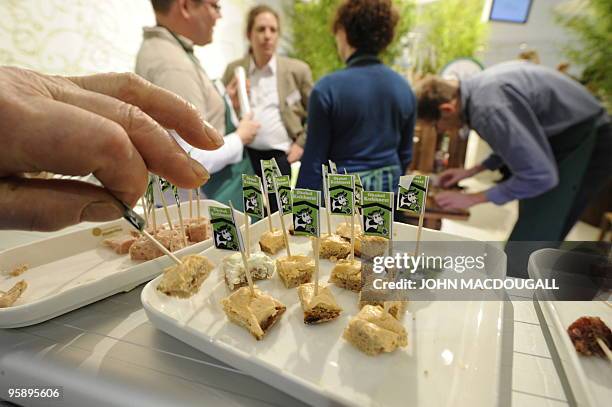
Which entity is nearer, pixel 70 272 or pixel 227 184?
pixel 70 272

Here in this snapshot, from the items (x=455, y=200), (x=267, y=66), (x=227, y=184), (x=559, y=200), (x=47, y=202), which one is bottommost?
(x=455, y=200)

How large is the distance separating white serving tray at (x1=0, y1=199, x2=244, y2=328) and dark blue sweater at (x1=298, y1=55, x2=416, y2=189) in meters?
0.90


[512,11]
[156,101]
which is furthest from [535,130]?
[512,11]

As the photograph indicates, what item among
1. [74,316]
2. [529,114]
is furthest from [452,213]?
[74,316]

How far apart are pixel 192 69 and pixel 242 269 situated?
3.39 feet

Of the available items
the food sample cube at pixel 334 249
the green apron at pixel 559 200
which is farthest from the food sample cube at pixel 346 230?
the green apron at pixel 559 200

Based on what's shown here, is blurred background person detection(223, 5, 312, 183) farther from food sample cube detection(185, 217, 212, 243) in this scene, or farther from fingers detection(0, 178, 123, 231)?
fingers detection(0, 178, 123, 231)

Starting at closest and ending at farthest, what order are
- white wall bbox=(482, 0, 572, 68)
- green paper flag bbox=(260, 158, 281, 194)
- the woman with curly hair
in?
1. green paper flag bbox=(260, 158, 281, 194)
2. the woman with curly hair
3. white wall bbox=(482, 0, 572, 68)

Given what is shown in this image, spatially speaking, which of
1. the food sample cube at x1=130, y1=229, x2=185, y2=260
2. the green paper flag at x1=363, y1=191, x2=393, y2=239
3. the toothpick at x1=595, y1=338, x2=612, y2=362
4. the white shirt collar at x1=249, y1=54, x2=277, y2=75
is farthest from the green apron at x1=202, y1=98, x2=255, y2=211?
the toothpick at x1=595, y1=338, x2=612, y2=362

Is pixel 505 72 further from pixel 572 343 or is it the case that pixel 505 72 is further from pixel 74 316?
pixel 74 316

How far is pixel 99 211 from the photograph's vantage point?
60cm

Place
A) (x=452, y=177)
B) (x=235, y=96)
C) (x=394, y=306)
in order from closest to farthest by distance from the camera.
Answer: (x=394, y=306), (x=235, y=96), (x=452, y=177)

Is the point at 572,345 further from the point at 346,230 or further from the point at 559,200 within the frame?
the point at 559,200

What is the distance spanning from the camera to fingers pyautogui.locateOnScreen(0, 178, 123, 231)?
52 cm
